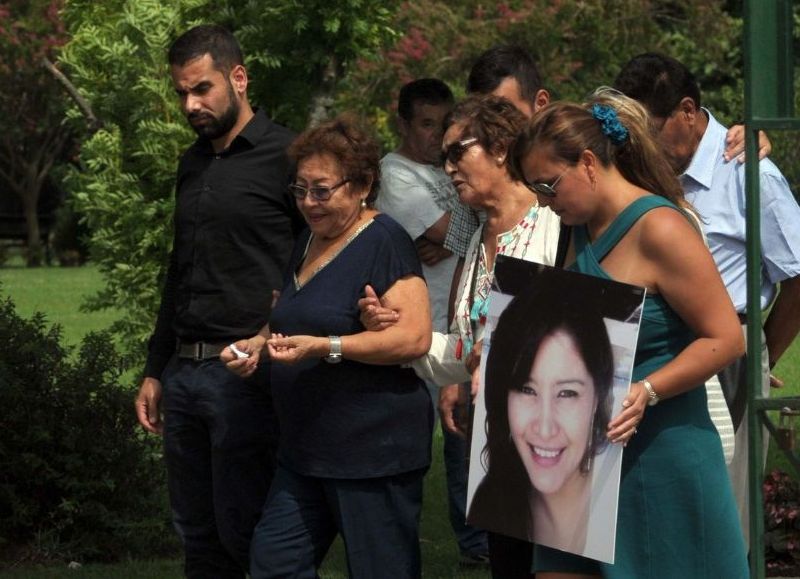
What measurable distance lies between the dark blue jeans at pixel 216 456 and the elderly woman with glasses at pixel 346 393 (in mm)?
564

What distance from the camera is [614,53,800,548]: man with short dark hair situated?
539 cm

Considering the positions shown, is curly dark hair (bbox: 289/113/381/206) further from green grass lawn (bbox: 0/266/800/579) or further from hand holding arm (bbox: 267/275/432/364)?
green grass lawn (bbox: 0/266/800/579)

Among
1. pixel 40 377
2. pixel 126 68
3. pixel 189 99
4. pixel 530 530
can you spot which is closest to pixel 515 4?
pixel 126 68

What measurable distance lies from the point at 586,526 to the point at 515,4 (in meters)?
24.4

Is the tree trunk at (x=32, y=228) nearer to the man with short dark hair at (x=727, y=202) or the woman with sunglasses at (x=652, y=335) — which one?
the man with short dark hair at (x=727, y=202)

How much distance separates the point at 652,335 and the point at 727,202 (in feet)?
5.41

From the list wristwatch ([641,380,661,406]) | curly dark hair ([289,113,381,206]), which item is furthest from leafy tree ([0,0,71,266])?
wristwatch ([641,380,661,406])

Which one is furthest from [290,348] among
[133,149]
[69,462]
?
[133,149]

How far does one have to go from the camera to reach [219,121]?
18.7ft

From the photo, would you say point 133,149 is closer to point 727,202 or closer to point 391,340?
point 727,202

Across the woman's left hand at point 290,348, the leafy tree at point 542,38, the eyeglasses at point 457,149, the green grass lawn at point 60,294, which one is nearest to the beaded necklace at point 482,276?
the eyeglasses at point 457,149

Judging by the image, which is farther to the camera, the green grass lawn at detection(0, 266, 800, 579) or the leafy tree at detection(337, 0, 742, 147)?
the leafy tree at detection(337, 0, 742, 147)

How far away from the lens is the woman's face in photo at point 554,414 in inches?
155

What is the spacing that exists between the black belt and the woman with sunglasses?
181 cm
